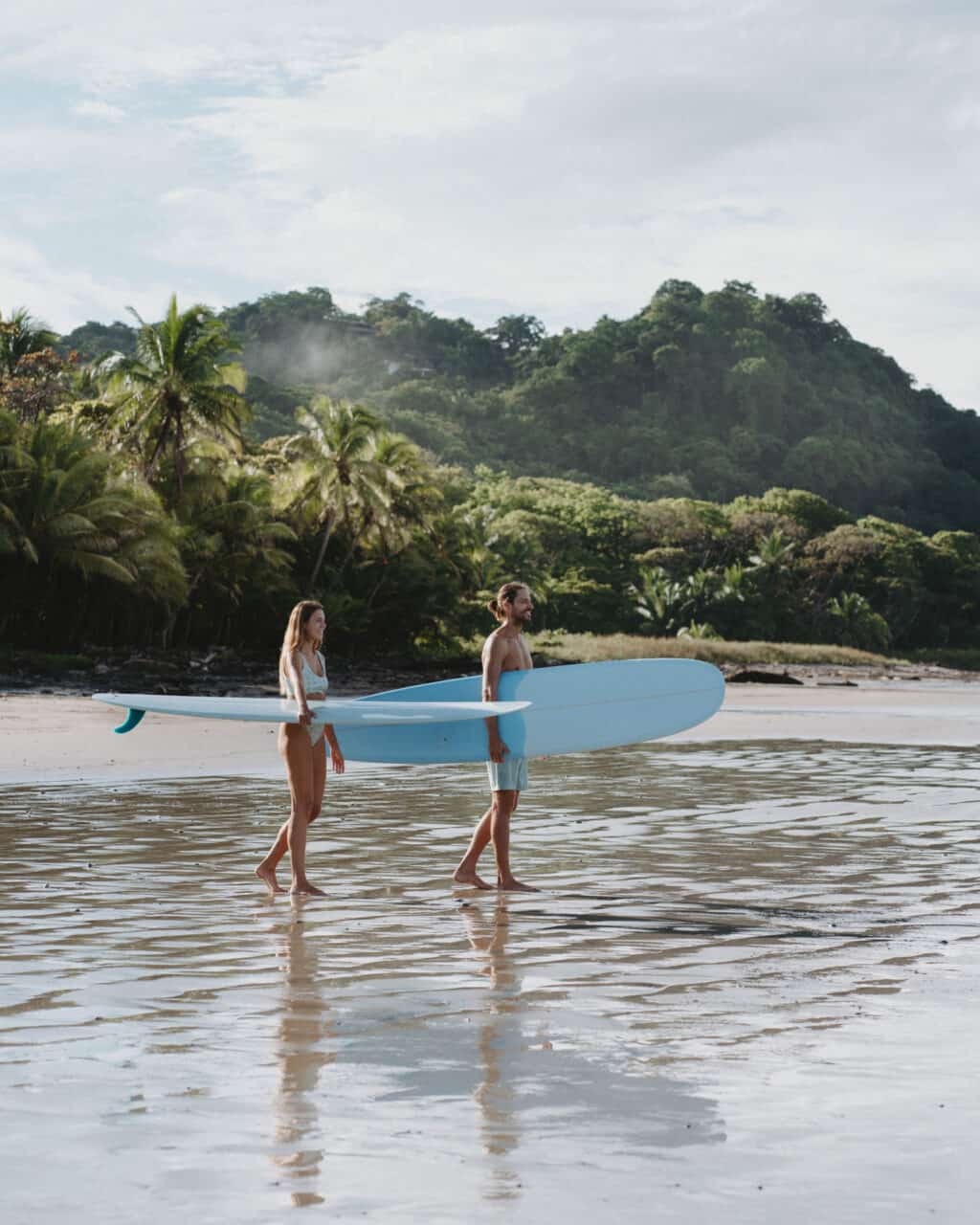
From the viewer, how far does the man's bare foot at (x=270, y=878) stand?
24.6ft

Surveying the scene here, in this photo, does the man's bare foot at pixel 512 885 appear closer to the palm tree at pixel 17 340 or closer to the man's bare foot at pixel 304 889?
the man's bare foot at pixel 304 889

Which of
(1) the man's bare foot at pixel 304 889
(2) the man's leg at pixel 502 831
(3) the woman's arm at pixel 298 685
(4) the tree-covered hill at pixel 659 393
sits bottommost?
(1) the man's bare foot at pixel 304 889

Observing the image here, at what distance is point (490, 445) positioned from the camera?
94.6 m

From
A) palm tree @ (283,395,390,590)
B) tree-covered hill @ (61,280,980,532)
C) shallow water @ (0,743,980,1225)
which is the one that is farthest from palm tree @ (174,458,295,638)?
tree-covered hill @ (61,280,980,532)

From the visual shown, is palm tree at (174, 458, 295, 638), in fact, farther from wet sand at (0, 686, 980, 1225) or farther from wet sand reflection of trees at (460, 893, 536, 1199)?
wet sand reflection of trees at (460, 893, 536, 1199)

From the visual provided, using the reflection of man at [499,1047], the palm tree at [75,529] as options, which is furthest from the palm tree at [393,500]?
the reflection of man at [499,1047]

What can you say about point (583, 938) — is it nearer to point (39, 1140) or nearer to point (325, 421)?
point (39, 1140)

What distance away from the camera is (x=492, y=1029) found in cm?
492

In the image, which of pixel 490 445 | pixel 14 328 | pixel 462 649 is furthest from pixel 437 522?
pixel 490 445

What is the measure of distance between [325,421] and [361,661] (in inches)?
259

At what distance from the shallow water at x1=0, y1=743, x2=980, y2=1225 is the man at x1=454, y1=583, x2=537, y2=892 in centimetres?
24

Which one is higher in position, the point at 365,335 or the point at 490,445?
the point at 365,335

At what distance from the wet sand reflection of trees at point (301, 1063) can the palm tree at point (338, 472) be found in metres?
35.1

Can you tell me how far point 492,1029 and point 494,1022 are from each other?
9 cm
